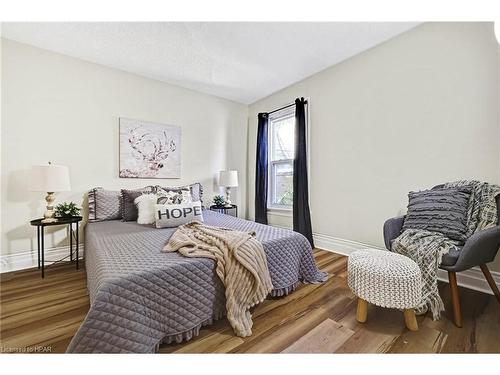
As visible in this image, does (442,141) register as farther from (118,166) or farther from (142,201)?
(118,166)

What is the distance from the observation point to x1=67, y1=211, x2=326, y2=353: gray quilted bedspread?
98cm

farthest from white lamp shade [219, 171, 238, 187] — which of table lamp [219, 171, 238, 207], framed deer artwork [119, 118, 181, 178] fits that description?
framed deer artwork [119, 118, 181, 178]

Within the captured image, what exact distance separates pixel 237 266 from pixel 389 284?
37.2 inches

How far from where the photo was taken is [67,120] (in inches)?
98.8

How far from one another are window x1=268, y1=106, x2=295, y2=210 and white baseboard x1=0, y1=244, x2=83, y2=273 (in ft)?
9.55

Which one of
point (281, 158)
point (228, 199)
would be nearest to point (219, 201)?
point (228, 199)

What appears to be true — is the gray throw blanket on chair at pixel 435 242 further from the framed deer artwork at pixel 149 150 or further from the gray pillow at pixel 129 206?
the framed deer artwork at pixel 149 150

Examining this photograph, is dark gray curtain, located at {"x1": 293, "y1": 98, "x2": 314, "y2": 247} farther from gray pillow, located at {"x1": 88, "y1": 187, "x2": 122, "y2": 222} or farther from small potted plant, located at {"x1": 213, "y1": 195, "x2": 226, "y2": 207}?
gray pillow, located at {"x1": 88, "y1": 187, "x2": 122, "y2": 222}

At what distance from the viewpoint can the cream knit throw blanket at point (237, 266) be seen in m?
1.36

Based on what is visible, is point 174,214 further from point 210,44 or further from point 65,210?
point 210,44
